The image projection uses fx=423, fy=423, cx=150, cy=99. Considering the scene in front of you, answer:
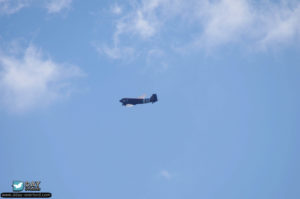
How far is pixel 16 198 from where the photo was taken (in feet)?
384

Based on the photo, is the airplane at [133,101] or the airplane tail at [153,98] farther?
the airplane at [133,101]

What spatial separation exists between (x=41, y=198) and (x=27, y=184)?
6.11 meters

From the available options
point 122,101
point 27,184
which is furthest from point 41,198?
point 122,101

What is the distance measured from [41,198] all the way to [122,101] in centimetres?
6778

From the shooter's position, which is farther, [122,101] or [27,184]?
[122,101]

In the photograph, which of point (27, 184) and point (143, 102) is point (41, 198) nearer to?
point (27, 184)

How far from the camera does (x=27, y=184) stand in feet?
392

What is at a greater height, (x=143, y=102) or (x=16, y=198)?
(x=143, y=102)

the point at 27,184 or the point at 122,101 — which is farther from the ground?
the point at 122,101

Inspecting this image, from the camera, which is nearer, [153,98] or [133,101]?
[153,98]

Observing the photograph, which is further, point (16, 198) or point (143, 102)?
point (143, 102)

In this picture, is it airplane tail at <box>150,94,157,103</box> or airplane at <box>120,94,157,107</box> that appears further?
airplane at <box>120,94,157,107</box>

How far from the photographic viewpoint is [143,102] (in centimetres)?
17600

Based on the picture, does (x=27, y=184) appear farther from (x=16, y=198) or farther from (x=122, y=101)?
(x=122, y=101)
